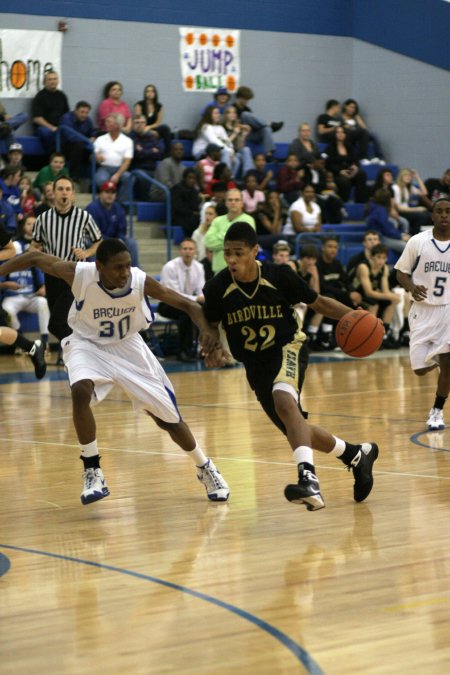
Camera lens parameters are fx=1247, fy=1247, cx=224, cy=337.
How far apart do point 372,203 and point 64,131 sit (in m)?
4.62

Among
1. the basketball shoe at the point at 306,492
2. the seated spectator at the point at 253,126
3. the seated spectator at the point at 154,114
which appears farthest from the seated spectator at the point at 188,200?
the basketball shoe at the point at 306,492

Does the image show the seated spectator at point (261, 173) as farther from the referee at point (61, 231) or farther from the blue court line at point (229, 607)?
the blue court line at point (229, 607)

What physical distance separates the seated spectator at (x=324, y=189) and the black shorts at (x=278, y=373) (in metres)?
12.7

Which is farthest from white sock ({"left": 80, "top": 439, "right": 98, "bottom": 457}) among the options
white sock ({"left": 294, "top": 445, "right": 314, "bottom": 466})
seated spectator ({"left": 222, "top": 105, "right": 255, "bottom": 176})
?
seated spectator ({"left": 222, "top": 105, "right": 255, "bottom": 176})

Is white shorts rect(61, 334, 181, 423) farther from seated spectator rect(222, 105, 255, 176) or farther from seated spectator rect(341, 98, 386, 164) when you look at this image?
seated spectator rect(341, 98, 386, 164)

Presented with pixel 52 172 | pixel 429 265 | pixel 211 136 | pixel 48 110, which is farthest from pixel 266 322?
pixel 211 136

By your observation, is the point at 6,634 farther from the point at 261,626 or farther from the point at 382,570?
the point at 382,570

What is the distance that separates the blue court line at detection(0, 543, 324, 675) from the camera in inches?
154

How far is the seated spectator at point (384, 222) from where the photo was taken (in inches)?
715

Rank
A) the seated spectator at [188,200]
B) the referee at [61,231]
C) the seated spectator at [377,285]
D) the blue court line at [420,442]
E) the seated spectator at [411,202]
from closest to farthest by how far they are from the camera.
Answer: the blue court line at [420,442], the referee at [61,231], the seated spectator at [377,285], the seated spectator at [188,200], the seated spectator at [411,202]

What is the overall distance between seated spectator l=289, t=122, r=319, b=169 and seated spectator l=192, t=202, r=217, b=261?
12.7 ft

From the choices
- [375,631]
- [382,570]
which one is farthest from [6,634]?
[382,570]

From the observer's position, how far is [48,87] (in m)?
17.5

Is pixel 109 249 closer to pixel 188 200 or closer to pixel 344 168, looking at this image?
pixel 188 200
